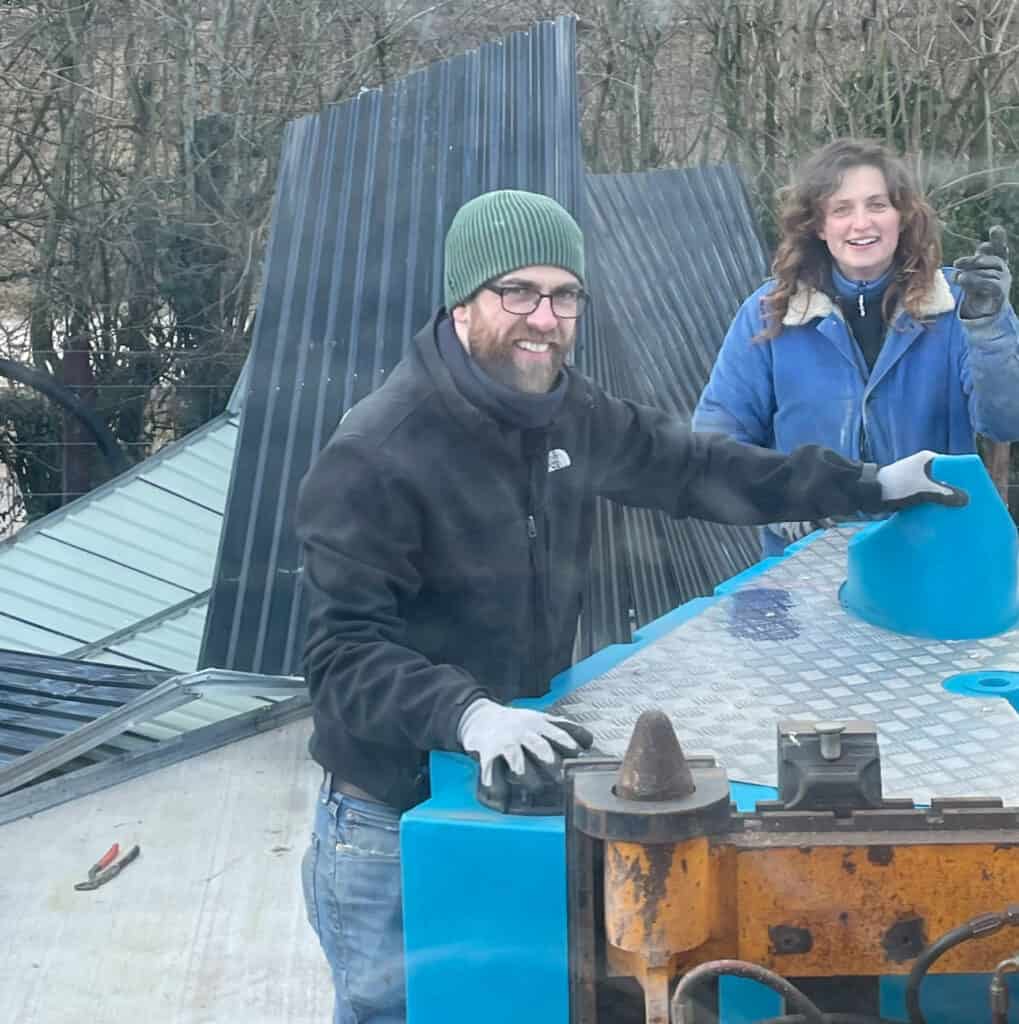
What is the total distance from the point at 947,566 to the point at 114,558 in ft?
15.0

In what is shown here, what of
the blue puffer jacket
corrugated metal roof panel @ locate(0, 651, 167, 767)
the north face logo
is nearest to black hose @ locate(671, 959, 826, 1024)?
the north face logo

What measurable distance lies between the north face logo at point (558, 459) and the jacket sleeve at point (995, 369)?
104 centimetres

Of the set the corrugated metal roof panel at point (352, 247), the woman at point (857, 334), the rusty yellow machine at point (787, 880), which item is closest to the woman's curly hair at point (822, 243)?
the woman at point (857, 334)

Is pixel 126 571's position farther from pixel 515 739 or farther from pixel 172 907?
pixel 515 739

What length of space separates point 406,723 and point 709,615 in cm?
63

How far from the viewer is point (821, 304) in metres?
2.84

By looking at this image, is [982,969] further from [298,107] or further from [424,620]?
[298,107]

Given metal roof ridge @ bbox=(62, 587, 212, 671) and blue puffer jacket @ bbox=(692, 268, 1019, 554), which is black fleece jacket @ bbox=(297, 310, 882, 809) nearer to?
blue puffer jacket @ bbox=(692, 268, 1019, 554)

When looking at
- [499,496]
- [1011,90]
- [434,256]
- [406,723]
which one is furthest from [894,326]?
[1011,90]

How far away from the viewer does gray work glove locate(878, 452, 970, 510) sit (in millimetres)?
2070

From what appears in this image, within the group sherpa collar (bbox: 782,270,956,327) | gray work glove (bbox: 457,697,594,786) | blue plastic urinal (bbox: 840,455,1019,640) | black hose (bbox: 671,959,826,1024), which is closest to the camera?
black hose (bbox: 671,959,826,1024)

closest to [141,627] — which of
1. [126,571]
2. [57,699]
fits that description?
[126,571]

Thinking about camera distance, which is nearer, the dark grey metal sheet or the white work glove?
the white work glove

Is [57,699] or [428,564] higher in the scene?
[428,564]
